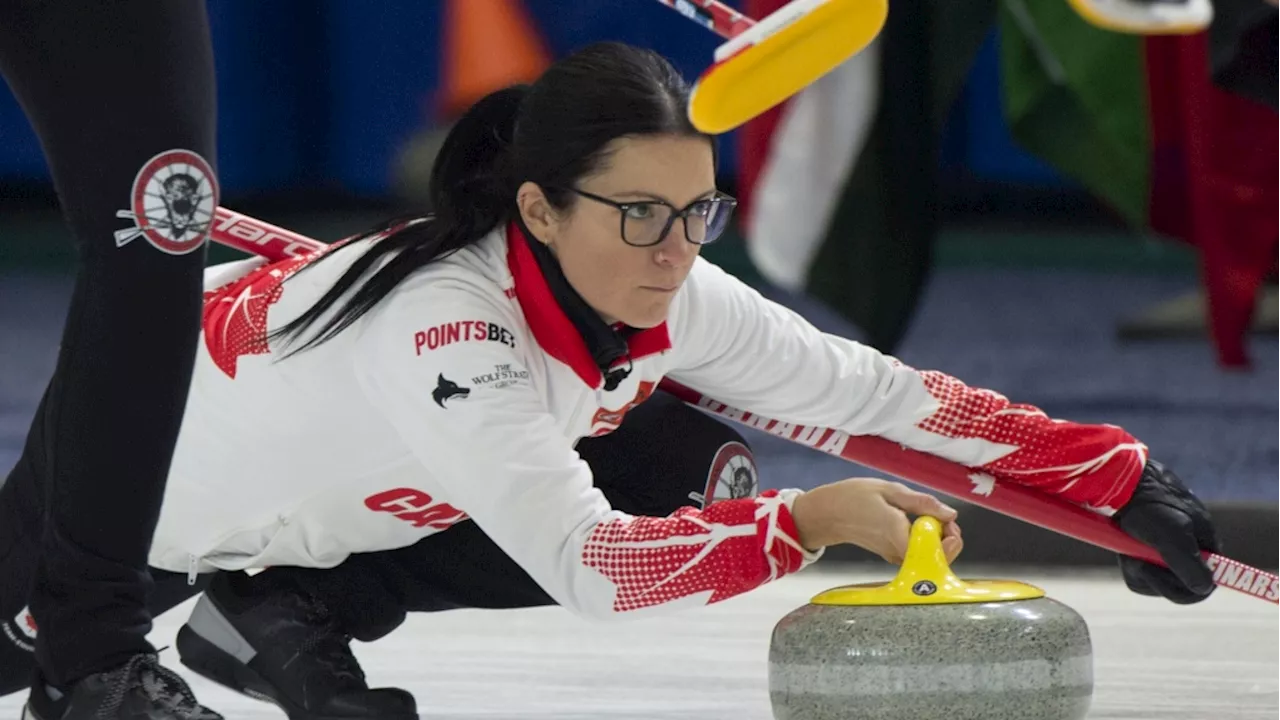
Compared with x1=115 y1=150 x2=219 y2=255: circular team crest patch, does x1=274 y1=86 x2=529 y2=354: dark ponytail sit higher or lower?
lower

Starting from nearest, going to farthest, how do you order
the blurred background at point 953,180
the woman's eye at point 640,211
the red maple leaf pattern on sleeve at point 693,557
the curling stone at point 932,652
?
the curling stone at point 932,652
the red maple leaf pattern on sleeve at point 693,557
the woman's eye at point 640,211
the blurred background at point 953,180

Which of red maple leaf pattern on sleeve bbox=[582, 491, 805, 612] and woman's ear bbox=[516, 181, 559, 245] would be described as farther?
woman's ear bbox=[516, 181, 559, 245]

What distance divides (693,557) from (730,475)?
451mm

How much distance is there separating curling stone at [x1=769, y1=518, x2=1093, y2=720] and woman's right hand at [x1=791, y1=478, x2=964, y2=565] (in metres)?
0.02

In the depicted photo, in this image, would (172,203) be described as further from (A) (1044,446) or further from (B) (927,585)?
(A) (1044,446)

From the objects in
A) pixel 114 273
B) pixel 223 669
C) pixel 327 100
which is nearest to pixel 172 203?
pixel 114 273

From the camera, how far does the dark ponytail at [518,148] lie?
1.71 metres

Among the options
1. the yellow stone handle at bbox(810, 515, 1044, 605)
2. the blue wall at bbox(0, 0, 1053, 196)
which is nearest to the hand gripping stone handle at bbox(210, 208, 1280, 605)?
the yellow stone handle at bbox(810, 515, 1044, 605)

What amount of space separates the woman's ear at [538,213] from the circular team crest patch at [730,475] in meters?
0.37

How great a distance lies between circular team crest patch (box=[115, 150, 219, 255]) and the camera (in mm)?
1553

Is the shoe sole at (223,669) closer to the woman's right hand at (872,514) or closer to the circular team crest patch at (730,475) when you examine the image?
the circular team crest patch at (730,475)

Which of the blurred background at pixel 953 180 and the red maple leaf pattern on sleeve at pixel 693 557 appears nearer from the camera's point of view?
the red maple leaf pattern on sleeve at pixel 693 557

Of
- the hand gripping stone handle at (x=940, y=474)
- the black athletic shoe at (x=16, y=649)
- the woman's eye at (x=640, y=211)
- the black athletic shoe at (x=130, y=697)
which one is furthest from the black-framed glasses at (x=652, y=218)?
the black athletic shoe at (x=16, y=649)

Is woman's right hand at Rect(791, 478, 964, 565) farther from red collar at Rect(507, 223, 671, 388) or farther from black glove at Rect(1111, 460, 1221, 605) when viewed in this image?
black glove at Rect(1111, 460, 1221, 605)
